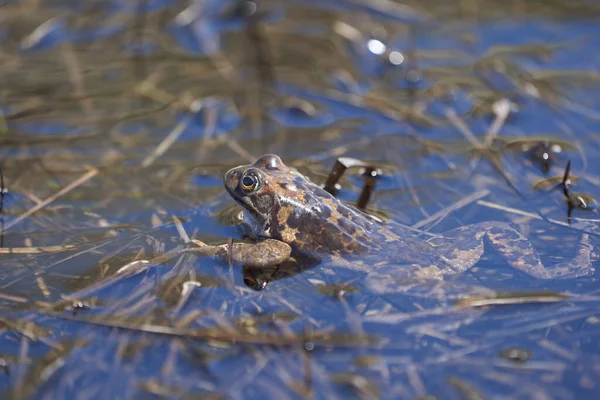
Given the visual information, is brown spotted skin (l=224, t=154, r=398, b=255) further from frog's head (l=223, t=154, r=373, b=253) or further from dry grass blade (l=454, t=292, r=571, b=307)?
dry grass blade (l=454, t=292, r=571, b=307)

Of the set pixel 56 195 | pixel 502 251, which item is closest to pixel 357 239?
pixel 502 251

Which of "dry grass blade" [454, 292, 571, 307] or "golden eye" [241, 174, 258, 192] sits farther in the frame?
"golden eye" [241, 174, 258, 192]

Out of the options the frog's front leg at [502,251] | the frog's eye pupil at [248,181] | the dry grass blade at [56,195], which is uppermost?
the frog's eye pupil at [248,181]

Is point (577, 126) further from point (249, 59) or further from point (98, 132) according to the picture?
point (98, 132)

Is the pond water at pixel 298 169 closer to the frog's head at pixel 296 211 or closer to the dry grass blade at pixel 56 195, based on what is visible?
the dry grass blade at pixel 56 195

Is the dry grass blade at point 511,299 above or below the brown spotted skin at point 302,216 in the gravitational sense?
below

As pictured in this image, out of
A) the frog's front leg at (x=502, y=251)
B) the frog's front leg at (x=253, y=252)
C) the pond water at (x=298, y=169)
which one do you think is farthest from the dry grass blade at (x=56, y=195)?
the frog's front leg at (x=502, y=251)

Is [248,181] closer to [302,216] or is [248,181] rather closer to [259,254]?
[302,216]

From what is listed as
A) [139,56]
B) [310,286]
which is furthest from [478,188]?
[139,56]

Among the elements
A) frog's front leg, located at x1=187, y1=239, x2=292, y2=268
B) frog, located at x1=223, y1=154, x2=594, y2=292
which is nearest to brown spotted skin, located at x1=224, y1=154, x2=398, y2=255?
frog, located at x1=223, y1=154, x2=594, y2=292

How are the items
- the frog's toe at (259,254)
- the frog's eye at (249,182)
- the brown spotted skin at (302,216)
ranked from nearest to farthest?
the frog's toe at (259,254)
the brown spotted skin at (302,216)
the frog's eye at (249,182)
